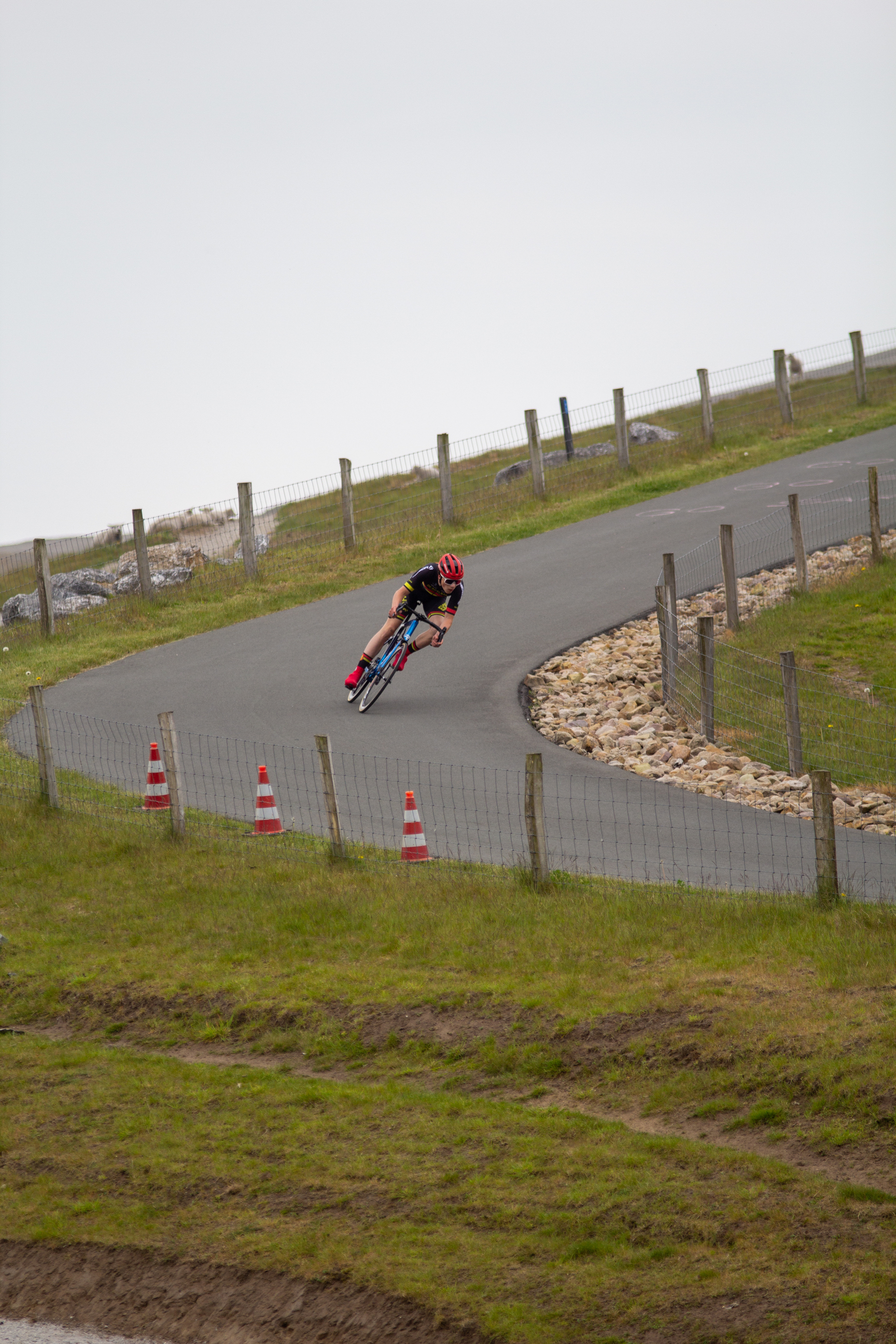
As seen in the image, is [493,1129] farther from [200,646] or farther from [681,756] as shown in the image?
[200,646]

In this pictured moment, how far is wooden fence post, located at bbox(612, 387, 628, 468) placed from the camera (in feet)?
100

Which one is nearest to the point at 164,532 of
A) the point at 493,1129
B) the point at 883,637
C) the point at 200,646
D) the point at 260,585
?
the point at 260,585

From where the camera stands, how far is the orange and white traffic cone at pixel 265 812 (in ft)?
39.7

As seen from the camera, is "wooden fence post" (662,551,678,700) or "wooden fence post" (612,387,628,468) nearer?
"wooden fence post" (662,551,678,700)

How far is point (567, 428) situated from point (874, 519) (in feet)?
53.7

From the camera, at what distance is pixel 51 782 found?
13.0 m

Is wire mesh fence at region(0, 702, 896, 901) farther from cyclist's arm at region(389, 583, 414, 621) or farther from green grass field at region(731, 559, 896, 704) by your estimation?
green grass field at region(731, 559, 896, 704)

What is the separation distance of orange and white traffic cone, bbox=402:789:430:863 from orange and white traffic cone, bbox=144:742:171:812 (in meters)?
2.66

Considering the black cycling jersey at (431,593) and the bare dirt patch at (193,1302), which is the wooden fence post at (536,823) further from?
the black cycling jersey at (431,593)

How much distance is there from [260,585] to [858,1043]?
18884 millimetres

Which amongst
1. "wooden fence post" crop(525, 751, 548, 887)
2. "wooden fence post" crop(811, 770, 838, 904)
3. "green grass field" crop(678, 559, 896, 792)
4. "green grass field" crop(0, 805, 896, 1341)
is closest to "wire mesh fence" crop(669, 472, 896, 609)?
"green grass field" crop(678, 559, 896, 792)

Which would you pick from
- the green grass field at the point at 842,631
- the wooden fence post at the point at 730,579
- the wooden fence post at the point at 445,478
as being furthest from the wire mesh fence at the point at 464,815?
the wooden fence post at the point at 445,478

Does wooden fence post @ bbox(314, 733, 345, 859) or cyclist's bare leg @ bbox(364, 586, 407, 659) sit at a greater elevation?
cyclist's bare leg @ bbox(364, 586, 407, 659)

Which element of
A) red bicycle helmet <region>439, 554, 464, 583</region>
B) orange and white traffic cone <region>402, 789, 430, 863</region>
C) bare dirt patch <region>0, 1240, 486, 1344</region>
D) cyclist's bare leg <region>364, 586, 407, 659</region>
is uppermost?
red bicycle helmet <region>439, 554, 464, 583</region>
